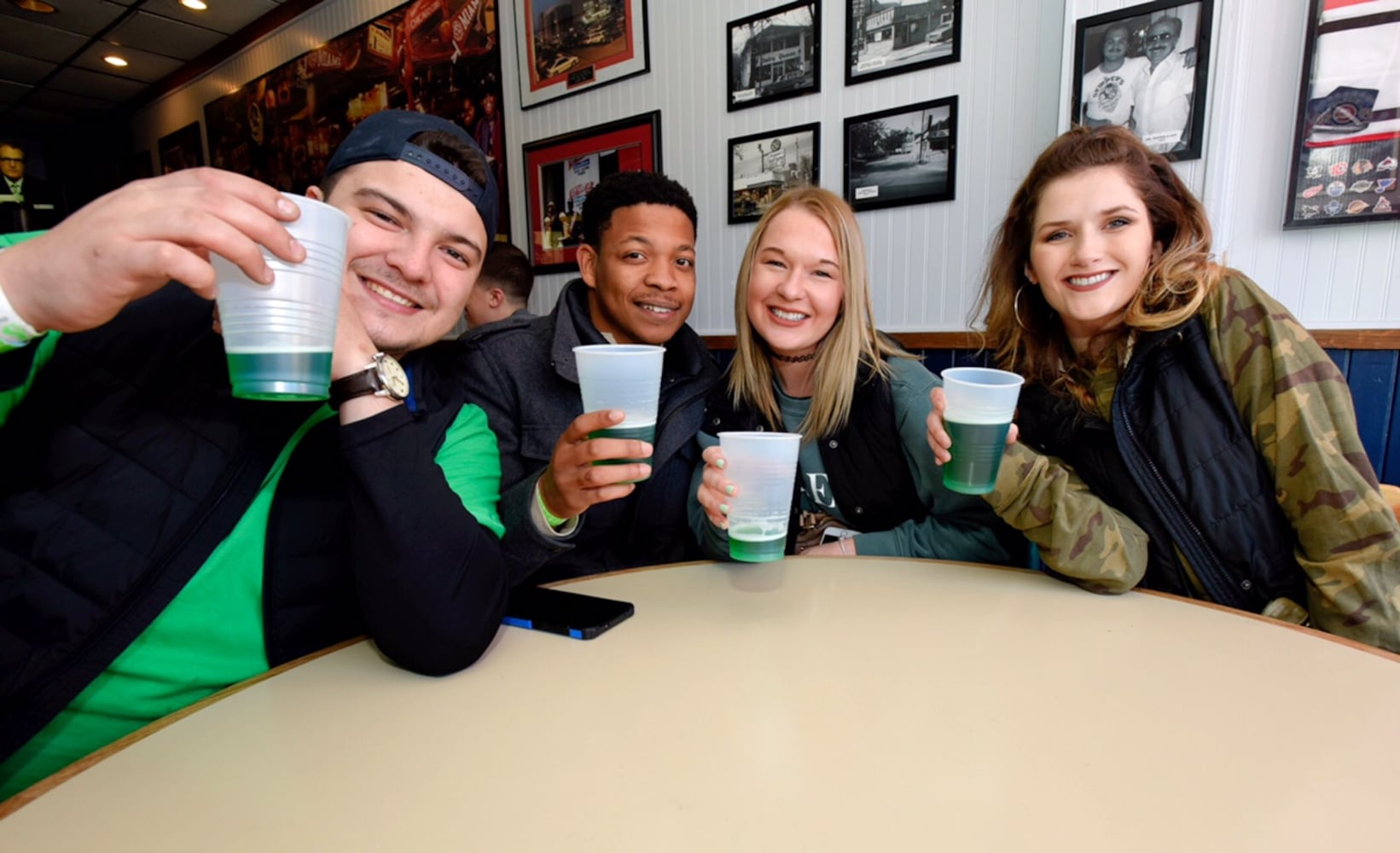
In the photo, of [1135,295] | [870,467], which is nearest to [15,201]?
[870,467]

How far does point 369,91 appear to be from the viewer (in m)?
4.83

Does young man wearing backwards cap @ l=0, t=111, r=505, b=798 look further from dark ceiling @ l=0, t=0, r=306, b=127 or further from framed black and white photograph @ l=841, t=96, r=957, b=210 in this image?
dark ceiling @ l=0, t=0, r=306, b=127

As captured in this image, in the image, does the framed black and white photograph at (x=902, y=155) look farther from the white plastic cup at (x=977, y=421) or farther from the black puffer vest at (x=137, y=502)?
the black puffer vest at (x=137, y=502)

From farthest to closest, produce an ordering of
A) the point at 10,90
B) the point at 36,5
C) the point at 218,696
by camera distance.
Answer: the point at 10,90 < the point at 36,5 < the point at 218,696

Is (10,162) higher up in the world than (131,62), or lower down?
lower down

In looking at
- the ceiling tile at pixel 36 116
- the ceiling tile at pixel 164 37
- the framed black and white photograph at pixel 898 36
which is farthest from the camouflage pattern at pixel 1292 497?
the ceiling tile at pixel 36 116

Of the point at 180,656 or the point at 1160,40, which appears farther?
the point at 1160,40

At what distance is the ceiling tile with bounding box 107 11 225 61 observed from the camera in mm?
5234

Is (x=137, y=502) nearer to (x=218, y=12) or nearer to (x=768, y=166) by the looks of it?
(x=768, y=166)

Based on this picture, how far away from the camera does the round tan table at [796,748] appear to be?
1.78 ft

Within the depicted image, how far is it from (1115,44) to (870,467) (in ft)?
5.72

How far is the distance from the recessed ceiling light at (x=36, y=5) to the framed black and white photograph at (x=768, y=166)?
514 centimetres

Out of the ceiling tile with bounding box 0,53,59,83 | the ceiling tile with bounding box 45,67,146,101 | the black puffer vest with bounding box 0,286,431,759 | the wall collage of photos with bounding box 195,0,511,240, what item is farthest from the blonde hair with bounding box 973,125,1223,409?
the ceiling tile with bounding box 45,67,146,101

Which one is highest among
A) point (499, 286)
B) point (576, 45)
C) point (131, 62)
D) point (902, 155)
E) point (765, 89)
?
point (131, 62)
